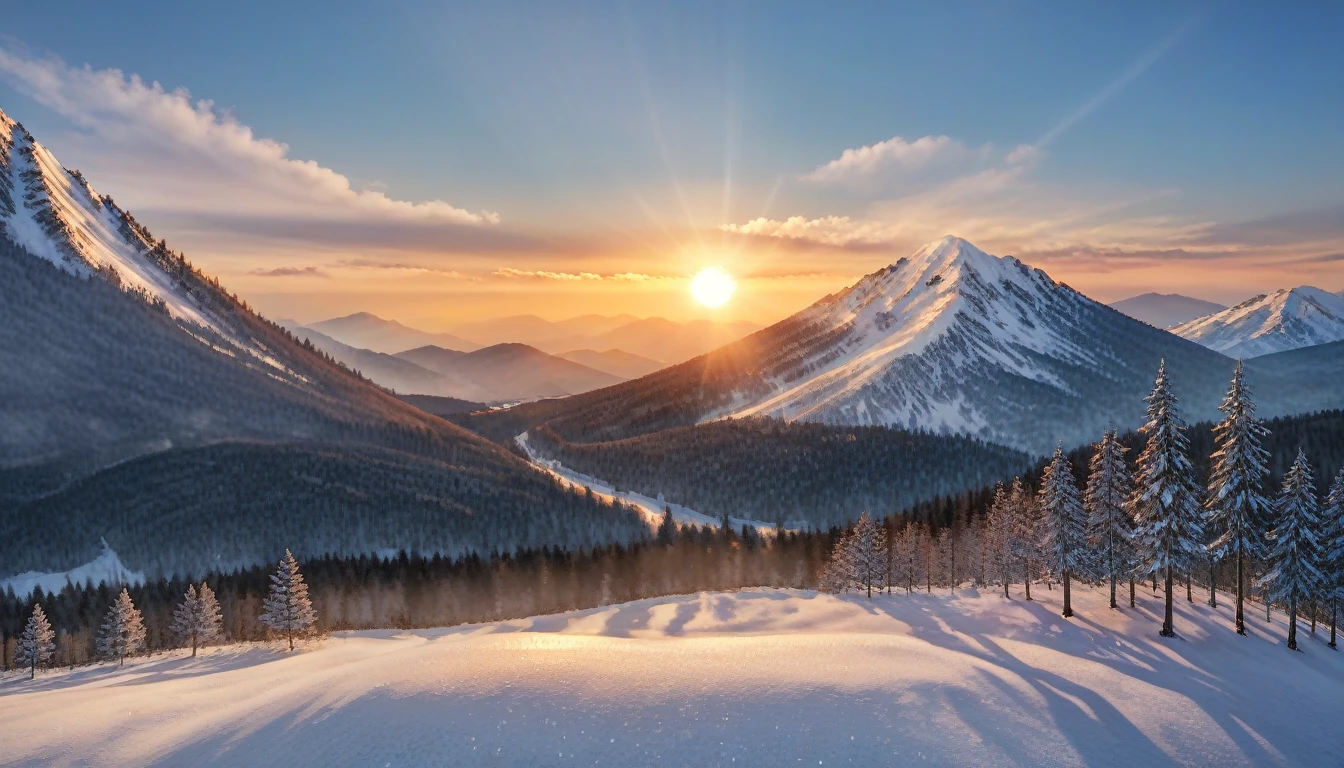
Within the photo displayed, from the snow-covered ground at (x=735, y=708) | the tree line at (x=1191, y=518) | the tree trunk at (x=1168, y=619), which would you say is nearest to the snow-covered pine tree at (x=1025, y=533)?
the tree line at (x=1191, y=518)

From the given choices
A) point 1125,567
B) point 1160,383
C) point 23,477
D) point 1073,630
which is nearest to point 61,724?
point 1073,630

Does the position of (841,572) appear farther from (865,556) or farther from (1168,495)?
(1168,495)

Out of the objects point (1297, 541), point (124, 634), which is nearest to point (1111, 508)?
point (1297, 541)

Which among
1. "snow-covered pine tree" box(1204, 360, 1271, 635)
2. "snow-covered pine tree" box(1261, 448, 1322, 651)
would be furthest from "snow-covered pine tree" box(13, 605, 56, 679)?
"snow-covered pine tree" box(1261, 448, 1322, 651)

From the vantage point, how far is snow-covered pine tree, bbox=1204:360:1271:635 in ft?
156

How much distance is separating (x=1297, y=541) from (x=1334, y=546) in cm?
651

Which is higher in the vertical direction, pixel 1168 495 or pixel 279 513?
pixel 1168 495

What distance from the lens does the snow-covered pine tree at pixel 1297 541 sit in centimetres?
4966

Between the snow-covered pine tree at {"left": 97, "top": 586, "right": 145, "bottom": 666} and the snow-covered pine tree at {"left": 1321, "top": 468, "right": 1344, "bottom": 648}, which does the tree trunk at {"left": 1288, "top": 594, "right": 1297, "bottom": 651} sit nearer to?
the snow-covered pine tree at {"left": 1321, "top": 468, "right": 1344, "bottom": 648}

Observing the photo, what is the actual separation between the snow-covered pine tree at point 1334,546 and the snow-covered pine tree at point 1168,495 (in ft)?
43.8

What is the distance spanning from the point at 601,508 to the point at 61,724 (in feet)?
467

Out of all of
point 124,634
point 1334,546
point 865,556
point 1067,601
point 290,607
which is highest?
point 1334,546

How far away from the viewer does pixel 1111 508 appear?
5656 cm

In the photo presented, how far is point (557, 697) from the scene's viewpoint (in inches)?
1226
